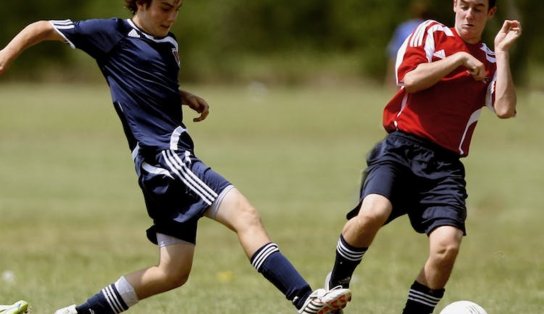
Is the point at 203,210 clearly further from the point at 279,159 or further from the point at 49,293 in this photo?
the point at 279,159

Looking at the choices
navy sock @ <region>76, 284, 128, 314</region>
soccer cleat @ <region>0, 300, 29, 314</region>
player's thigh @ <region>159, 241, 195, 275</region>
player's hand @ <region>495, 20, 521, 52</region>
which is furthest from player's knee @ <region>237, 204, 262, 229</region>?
player's hand @ <region>495, 20, 521, 52</region>

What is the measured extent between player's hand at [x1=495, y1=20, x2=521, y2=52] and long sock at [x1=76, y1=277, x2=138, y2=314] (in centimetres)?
226

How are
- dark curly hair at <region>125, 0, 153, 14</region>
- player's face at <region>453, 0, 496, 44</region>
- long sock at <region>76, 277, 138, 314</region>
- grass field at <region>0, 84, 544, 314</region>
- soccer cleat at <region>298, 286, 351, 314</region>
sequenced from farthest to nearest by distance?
grass field at <region>0, 84, 544, 314</region> < player's face at <region>453, 0, 496, 44</region> < long sock at <region>76, 277, 138, 314</region> < dark curly hair at <region>125, 0, 153, 14</region> < soccer cleat at <region>298, 286, 351, 314</region>

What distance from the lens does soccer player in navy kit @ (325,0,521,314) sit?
6.32 meters

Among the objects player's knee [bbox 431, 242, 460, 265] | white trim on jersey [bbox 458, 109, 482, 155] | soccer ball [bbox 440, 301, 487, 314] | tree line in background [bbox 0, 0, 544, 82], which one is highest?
white trim on jersey [bbox 458, 109, 482, 155]

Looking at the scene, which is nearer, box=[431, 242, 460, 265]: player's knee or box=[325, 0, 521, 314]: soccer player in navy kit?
box=[431, 242, 460, 265]: player's knee

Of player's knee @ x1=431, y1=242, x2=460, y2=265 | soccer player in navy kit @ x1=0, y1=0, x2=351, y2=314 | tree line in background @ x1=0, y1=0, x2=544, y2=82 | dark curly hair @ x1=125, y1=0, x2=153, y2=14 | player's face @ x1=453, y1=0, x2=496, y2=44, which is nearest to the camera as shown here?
soccer player in navy kit @ x1=0, y1=0, x2=351, y2=314

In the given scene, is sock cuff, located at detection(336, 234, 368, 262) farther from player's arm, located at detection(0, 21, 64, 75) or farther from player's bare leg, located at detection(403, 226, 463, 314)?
player's arm, located at detection(0, 21, 64, 75)

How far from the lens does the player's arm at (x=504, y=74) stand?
20.8 ft

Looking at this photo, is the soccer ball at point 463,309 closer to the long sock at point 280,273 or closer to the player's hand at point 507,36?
the long sock at point 280,273

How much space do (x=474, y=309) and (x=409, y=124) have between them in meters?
1.02

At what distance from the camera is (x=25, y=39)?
6.08 metres

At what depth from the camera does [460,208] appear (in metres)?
6.31

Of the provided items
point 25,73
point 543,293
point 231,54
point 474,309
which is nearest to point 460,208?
point 474,309
